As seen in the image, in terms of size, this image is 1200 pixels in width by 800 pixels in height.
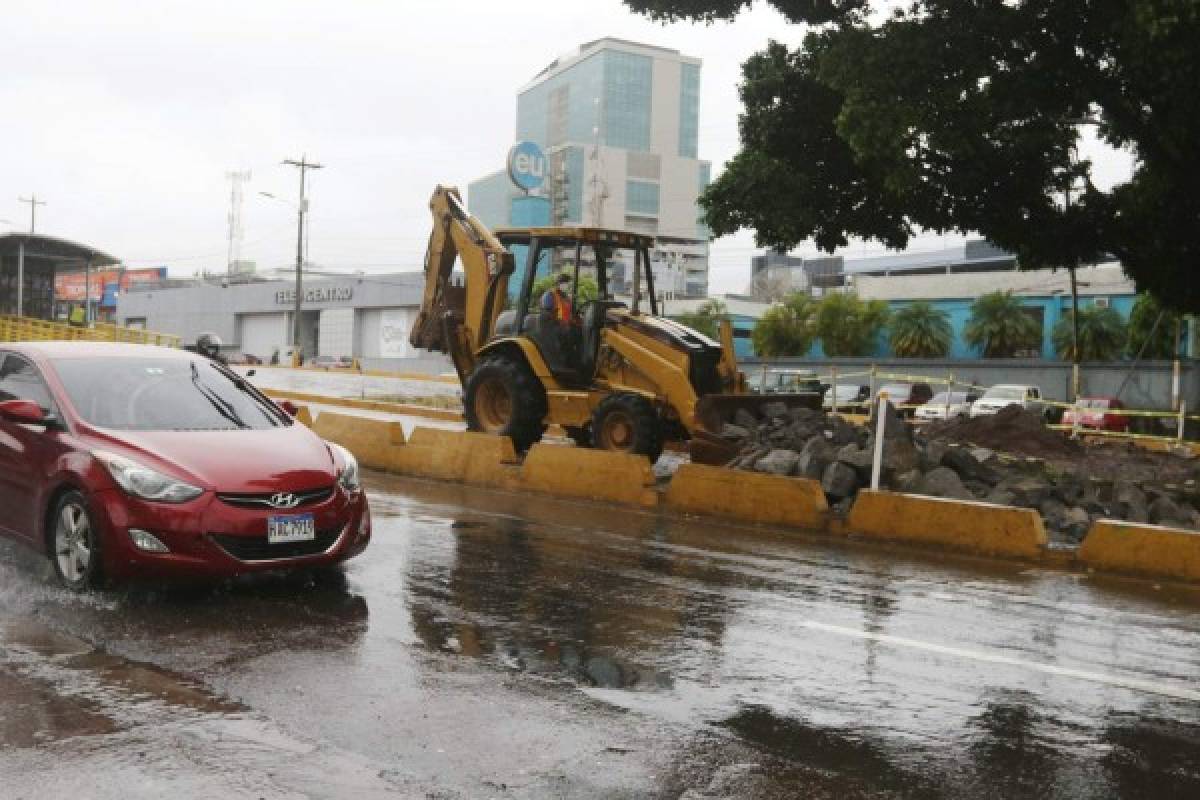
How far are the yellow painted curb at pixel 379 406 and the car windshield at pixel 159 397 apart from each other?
16.5m

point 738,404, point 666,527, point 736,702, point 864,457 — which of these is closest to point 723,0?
point 738,404

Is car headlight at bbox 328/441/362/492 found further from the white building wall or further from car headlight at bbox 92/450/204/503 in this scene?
the white building wall

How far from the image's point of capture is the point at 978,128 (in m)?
13.6

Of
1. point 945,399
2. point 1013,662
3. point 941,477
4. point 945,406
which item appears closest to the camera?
point 1013,662

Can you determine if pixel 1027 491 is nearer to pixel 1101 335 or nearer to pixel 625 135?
pixel 1101 335

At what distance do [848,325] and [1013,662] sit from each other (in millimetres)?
59746

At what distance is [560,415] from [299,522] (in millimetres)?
8590

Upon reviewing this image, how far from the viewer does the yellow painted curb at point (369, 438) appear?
50.8ft

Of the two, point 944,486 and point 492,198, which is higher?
point 492,198

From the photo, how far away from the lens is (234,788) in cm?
410

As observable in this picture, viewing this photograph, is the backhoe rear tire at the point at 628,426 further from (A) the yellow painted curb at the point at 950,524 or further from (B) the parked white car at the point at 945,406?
(B) the parked white car at the point at 945,406

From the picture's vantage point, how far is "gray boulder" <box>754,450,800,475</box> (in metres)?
12.6

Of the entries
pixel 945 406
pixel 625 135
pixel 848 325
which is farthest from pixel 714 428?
pixel 625 135

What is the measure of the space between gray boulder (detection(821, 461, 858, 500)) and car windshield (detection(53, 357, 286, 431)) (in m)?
5.99
